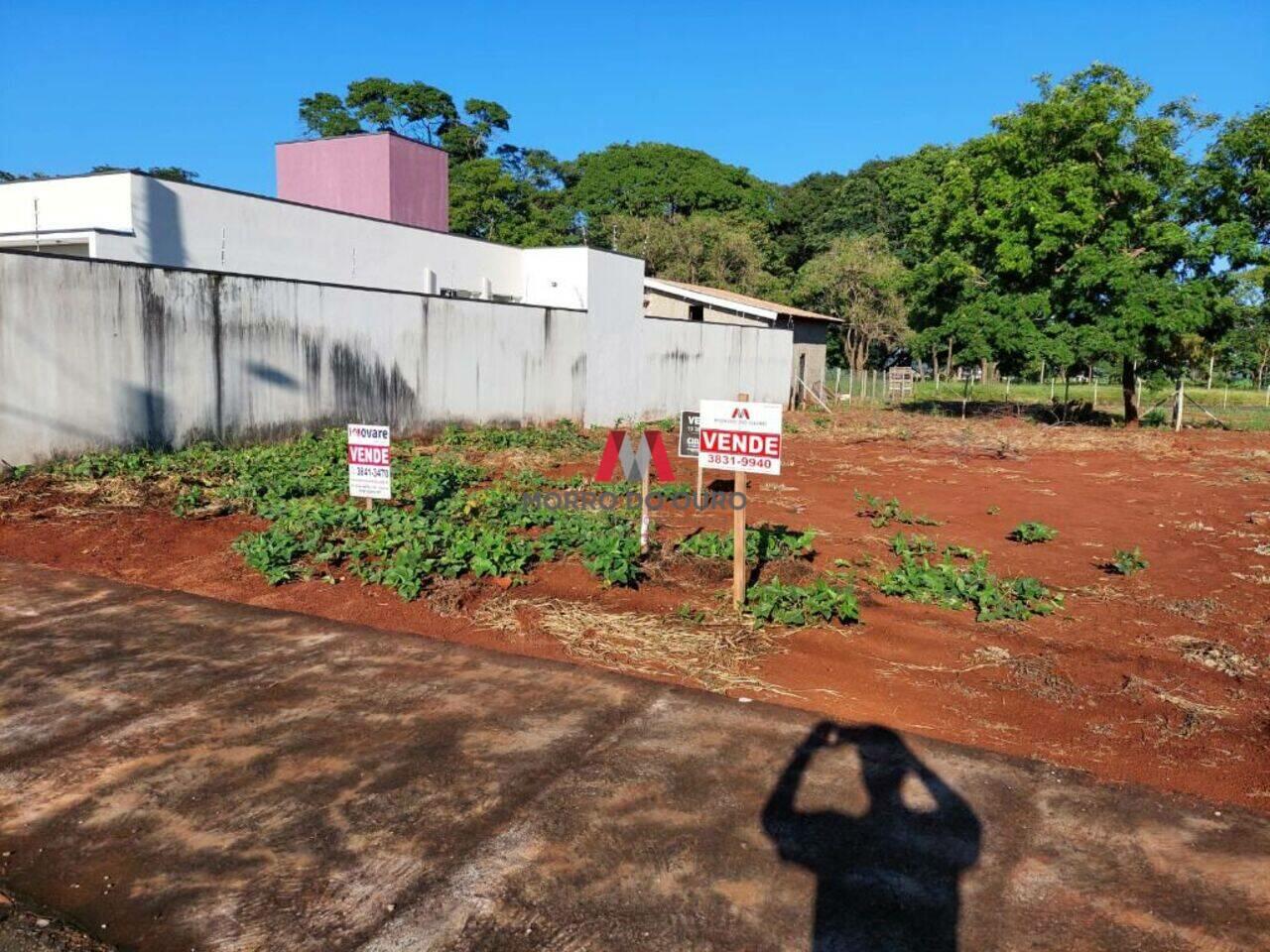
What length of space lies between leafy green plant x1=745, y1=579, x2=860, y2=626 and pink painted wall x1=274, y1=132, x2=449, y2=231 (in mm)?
18624

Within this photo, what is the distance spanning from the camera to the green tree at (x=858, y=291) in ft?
137

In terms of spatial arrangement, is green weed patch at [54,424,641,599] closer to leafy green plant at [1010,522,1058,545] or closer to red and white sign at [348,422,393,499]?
red and white sign at [348,422,393,499]

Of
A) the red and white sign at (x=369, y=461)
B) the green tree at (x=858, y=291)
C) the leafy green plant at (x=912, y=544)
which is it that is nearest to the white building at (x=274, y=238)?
the red and white sign at (x=369, y=461)

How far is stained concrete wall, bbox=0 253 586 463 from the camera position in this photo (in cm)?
1071

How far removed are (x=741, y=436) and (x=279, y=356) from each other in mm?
10431

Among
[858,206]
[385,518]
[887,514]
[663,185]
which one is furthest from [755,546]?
[858,206]

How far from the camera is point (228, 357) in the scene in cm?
1335

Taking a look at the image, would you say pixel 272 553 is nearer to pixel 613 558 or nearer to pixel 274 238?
pixel 613 558

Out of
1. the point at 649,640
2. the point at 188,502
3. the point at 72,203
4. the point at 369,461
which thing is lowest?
the point at 649,640

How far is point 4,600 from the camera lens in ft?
21.1

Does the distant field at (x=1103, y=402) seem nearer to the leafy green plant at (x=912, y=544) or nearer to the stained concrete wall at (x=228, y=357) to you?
the stained concrete wall at (x=228, y=357)

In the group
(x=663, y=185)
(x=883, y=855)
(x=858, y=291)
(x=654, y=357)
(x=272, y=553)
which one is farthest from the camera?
(x=663, y=185)

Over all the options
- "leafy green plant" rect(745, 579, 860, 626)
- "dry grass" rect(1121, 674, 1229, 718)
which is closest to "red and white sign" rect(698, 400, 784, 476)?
"leafy green plant" rect(745, 579, 860, 626)

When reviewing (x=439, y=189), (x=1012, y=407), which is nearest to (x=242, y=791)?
(x=439, y=189)
